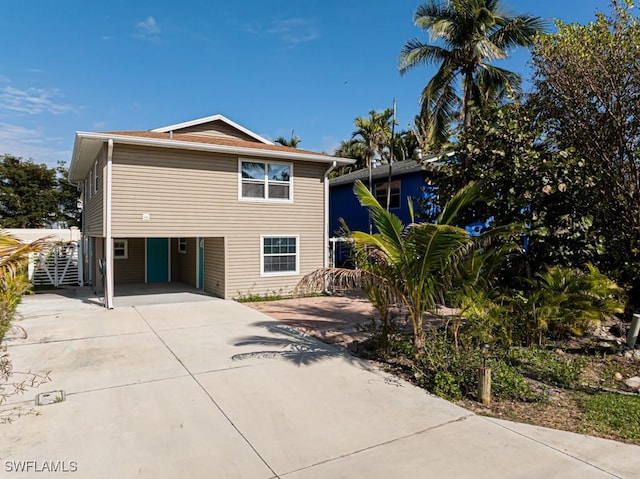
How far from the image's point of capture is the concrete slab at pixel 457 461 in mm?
3213

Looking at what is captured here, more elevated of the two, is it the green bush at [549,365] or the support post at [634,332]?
the support post at [634,332]

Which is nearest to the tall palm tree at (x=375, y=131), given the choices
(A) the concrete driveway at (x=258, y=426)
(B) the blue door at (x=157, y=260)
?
(B) the blue door at (x=157, y=260)

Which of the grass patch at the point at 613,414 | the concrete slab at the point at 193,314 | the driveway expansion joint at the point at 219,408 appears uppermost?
the concrete slab at the point at 193,314

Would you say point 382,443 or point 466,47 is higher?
point 466,47

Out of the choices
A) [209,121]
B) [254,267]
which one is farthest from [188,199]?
[209,121]

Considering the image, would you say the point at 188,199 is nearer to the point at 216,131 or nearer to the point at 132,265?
the point at 216,131

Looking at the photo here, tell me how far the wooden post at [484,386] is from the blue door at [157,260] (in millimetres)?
13672

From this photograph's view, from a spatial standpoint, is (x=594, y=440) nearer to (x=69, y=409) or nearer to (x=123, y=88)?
(x=69, y=409)

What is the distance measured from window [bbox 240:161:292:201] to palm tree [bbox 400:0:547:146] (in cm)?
701

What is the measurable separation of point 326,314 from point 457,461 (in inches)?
265

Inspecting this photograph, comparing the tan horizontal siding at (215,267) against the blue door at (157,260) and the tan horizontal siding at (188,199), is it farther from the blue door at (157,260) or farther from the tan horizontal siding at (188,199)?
the blue door at (157,260)

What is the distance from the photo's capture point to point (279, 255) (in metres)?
12.8

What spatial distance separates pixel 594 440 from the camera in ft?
12.6

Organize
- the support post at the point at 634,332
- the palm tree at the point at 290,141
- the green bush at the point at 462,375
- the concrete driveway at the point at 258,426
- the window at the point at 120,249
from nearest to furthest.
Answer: the concrete driveway at the point at 258,426 < the green bush at the point at 462,375 < the support post at the point at 634,332 < the window at the point at 120,249 < the palm tree at the point at 290,141
